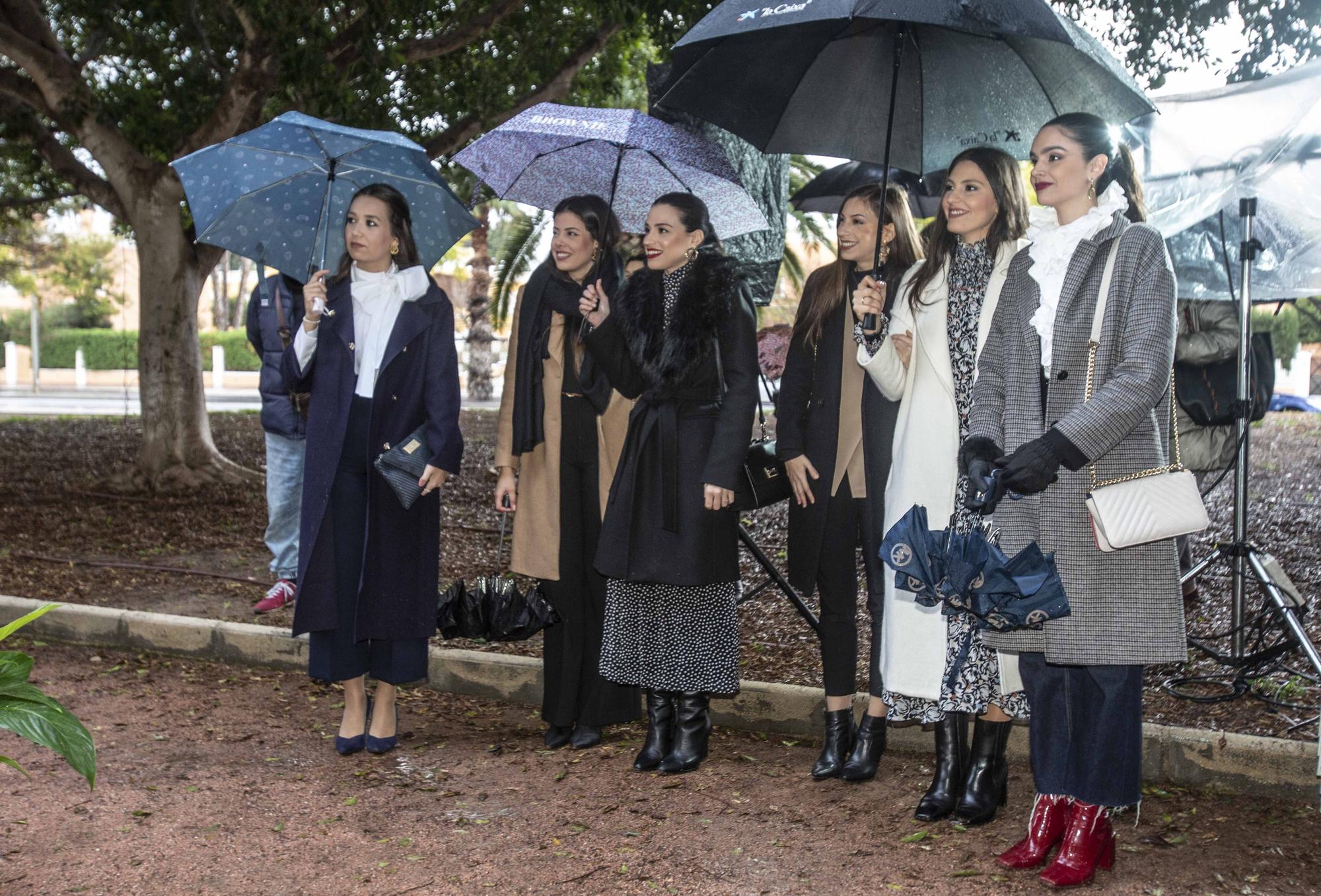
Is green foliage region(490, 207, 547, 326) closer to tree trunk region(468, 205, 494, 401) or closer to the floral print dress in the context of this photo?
tree trunk region(468, 205, 494, 401)

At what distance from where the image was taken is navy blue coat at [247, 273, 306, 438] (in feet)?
23.3

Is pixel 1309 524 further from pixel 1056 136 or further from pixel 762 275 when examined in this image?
pixel 1056 136

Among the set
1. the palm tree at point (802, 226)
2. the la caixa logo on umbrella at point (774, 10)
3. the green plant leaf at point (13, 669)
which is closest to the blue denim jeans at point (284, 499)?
the la caixa logo on umbrella at point (774, 10)

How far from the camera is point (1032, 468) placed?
353cm

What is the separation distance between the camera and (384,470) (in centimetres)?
498

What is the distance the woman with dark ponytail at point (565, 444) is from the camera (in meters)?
5.16

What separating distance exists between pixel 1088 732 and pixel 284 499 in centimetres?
489

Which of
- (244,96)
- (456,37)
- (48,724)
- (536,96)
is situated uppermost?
(456,37)

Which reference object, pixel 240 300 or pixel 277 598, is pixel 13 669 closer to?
pixel 277 598

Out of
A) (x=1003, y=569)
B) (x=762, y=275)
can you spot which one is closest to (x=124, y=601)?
(x=762, y=275)

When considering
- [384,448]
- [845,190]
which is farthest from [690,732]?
[845,190]

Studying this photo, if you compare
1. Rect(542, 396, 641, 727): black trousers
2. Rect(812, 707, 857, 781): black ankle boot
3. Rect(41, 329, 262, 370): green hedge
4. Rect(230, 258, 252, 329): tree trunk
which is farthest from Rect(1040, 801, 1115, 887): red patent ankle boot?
Rect(230, 258, 252, 329): tree trunk

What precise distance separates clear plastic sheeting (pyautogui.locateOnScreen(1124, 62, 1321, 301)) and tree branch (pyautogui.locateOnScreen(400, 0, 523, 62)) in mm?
7186

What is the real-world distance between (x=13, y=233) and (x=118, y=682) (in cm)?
3169
